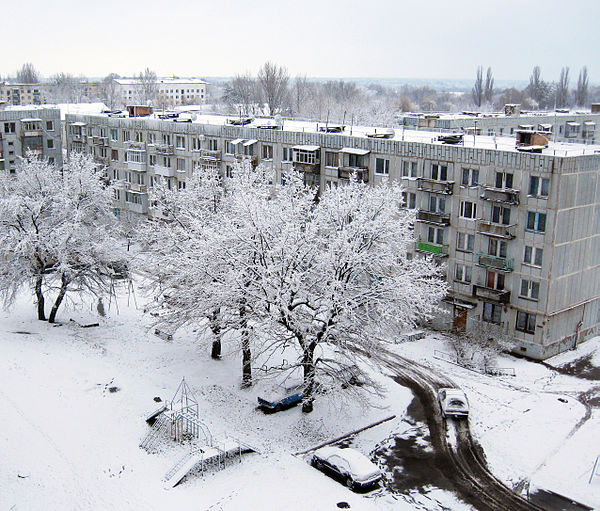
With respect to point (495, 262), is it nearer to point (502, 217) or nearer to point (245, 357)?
point (502, 217)

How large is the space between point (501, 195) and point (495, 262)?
5.28 m

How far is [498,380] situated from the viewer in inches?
1890

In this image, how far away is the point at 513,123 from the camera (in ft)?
318

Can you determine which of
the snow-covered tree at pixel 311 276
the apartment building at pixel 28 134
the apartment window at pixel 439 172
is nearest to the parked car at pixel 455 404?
the snow-covered tree at pixel 311 276

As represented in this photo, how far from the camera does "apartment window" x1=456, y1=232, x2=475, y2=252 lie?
2188 inches

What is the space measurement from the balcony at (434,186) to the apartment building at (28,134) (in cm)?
5462

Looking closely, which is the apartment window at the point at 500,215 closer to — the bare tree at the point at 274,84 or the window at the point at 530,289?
the window at the point at 530,289

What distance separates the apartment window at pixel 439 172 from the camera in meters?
56.7

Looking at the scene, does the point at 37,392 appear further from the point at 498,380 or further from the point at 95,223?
the point at 498,380

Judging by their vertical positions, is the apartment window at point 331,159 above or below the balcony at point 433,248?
above

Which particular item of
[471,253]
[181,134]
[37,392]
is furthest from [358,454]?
[181,134]

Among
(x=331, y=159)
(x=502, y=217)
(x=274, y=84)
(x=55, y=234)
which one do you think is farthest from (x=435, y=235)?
(x=274, y=84)

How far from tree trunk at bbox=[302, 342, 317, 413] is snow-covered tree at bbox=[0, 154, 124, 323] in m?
20.6

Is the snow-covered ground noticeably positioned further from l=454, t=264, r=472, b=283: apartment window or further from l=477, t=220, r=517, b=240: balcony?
l=477, t=220, r=517, b=240: balcony
